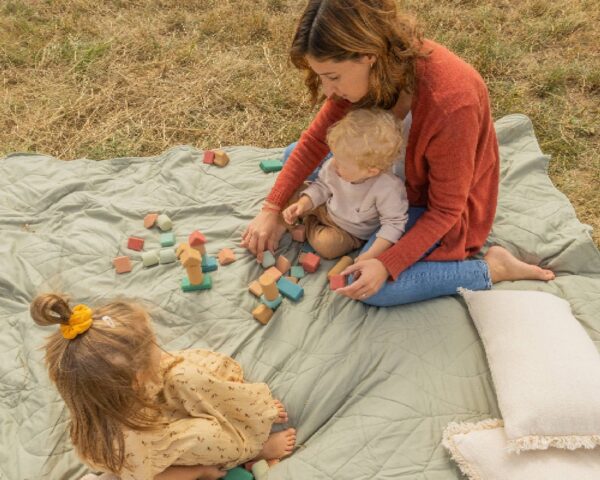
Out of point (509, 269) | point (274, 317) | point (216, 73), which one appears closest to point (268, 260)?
point (274, 317)

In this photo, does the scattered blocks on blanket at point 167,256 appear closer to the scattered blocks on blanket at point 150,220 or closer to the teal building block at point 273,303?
the scattered blocks on blanket at point 150,220

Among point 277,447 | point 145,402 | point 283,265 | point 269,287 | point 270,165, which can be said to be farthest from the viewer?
point 270,165

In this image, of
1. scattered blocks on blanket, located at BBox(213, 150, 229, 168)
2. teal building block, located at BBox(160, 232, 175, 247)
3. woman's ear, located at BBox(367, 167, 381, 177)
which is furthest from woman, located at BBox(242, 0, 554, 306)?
scattered blocks on blanket, located at BBox(213, 150, 229, 168)

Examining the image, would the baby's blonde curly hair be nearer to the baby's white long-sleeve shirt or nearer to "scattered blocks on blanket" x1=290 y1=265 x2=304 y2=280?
the baby's white long-sleeve shirt

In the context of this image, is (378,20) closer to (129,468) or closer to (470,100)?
(470,100)

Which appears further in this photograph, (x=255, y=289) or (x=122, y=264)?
(x=122, y=264)

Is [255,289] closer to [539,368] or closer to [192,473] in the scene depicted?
[192,473]

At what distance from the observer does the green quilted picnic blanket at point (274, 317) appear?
5.83ft

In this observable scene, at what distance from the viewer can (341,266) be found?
226 centimetres

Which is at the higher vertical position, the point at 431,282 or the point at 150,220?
the point at 431,282

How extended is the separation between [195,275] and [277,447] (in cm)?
76

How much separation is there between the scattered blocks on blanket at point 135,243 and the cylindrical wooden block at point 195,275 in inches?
14.9

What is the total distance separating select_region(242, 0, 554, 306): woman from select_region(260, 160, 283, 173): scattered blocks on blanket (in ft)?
1.40

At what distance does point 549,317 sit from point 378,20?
114cm
